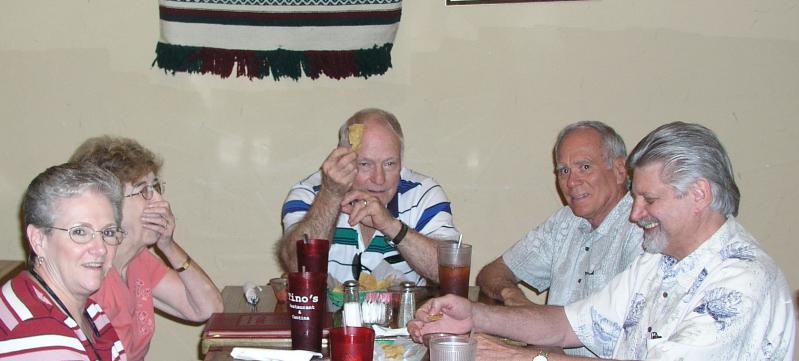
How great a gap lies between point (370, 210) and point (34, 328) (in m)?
1.37

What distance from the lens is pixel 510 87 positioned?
3.78m

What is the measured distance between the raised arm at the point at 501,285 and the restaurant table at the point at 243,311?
4 centimetres

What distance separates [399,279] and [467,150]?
3.50 feet

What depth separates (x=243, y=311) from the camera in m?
2.60

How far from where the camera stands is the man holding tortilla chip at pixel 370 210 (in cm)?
297

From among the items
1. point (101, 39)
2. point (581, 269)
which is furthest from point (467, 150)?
point (101, 39)

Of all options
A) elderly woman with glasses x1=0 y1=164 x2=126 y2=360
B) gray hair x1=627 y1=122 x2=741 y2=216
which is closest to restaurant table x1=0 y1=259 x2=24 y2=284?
elderly woman with glasses x1=0 y1=164 x2=126 y2=360

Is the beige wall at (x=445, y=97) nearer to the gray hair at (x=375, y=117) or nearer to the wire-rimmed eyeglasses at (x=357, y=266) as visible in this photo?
the gray hair at (x=375, y=117)

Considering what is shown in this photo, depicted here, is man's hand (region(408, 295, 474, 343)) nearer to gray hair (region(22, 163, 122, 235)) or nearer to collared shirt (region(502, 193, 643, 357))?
collared shirt (region(502, 193, 643, 357))

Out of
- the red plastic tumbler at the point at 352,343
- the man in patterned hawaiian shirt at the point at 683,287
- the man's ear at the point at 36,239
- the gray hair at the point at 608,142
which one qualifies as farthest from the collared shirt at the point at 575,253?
the man's ear at the point at 36,239

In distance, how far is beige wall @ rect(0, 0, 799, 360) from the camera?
373cm

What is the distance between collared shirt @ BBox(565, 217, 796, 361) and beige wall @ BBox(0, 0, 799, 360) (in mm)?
1605

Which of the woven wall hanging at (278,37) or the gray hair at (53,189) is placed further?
the woven wall hanging at (278,37)

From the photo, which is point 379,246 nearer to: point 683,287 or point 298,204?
point 298,204
